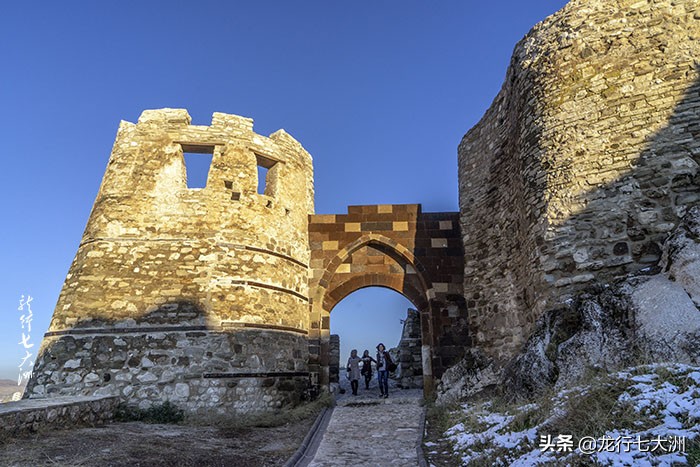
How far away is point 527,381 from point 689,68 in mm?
4686

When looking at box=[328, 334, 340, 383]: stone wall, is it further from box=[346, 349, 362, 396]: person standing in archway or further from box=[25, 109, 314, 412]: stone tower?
box=[25, 109, 314, 412]: stone tower

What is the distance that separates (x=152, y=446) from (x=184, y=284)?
3277 millimetres

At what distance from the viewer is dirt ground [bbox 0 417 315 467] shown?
426 centimetres

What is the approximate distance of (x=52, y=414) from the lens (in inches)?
207

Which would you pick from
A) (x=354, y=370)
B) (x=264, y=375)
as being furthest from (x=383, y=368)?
(x=264, y=375)

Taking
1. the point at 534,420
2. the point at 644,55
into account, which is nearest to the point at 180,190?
the point at 534,420

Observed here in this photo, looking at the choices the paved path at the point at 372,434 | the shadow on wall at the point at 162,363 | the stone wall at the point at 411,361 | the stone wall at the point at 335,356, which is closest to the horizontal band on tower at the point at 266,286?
the shadow on wall at the point at 162,363

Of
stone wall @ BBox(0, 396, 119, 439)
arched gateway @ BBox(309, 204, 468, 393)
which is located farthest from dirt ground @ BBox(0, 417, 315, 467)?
arched gateway @ BBox(309, 204, 468, 393)

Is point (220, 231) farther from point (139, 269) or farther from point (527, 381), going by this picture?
point (527, 381)

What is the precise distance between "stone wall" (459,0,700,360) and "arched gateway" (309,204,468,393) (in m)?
2.16

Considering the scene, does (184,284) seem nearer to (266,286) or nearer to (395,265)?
(266,286)

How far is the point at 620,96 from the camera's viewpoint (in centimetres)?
605

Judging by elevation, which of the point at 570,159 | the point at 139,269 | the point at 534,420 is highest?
the point at 570,159

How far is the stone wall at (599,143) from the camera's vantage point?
548 cm
